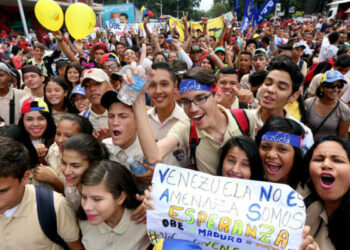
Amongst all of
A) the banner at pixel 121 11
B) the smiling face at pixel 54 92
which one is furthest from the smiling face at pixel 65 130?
the banner at pixel 121 11

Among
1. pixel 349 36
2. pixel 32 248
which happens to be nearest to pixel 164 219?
pixel 32 248

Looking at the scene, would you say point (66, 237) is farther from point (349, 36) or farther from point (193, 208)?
point (349, 36)

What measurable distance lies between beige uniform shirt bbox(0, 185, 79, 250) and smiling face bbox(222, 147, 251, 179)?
139 centimetres

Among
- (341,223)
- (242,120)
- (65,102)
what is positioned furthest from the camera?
(65,102)

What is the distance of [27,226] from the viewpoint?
5.98 feet

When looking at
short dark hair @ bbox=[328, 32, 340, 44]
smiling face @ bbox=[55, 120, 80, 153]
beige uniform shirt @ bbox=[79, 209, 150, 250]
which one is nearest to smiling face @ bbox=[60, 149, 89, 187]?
beige uniform shirt @ bbox=[79, 209, 150, 250]

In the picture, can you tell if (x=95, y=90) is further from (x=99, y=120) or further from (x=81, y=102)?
(x=81, y=102)

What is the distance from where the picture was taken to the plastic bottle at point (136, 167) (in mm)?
2346

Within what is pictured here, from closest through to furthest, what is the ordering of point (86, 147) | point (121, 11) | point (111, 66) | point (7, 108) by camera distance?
point (86, 147) < point (7, 108) < point (111, 66) < point (121, 11)

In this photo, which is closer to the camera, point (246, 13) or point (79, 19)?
point (79, 19)

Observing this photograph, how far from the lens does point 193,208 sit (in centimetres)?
173

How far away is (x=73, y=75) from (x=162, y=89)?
2.76m

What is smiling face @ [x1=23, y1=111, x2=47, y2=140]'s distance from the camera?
3037mm

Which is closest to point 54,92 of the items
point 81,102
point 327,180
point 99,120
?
point 81,102
